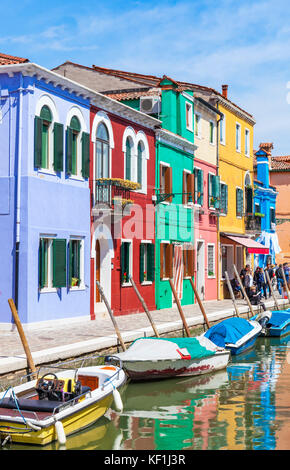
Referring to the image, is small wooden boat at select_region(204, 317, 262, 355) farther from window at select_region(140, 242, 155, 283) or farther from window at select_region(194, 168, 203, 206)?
window at select_region(194, 168, 203, 206)

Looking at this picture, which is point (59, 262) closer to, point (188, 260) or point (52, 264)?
point (52, 264)

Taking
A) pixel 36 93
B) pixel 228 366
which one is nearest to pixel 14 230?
pixel 36 93

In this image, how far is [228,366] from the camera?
54.3 feet

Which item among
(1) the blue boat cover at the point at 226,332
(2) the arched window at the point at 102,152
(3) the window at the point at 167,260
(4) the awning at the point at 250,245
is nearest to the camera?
(1) the blue boat cover at the point at 226,332

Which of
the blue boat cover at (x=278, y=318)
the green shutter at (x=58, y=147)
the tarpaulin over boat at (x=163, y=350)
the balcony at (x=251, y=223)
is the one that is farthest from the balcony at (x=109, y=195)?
the balcony at (x=251, y=223)

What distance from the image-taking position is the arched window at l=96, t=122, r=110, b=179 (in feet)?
63.8

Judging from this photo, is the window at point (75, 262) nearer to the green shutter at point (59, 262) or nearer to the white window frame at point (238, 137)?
the green shutter at point (59, 262)

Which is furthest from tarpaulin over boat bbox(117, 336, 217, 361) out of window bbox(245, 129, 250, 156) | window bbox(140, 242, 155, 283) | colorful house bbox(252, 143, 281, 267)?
colorful house bbox(252, 143, 281, 267)

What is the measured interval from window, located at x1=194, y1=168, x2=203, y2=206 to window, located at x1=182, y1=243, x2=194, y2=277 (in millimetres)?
2005

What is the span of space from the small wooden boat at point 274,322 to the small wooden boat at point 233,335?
10.2 feet

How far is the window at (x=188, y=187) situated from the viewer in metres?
25.8

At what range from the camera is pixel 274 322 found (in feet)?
73.4

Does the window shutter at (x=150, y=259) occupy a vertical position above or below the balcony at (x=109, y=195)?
below
